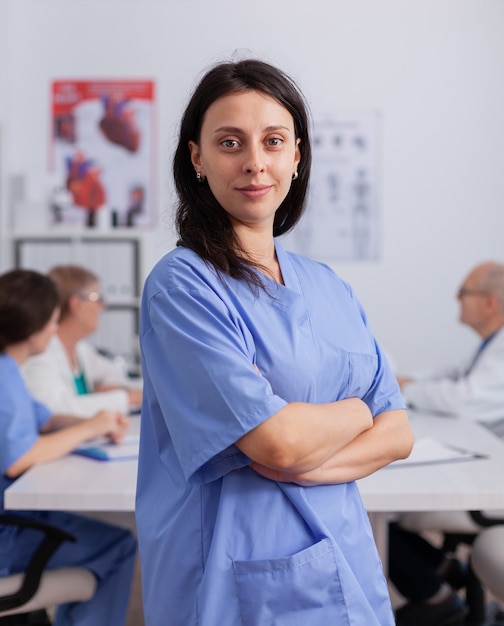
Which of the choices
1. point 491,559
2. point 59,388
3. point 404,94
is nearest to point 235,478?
point 491,559

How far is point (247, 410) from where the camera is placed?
1082 millimetres

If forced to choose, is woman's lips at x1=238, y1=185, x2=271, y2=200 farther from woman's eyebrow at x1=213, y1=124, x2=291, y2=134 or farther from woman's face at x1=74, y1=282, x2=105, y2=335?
woman's face at x1=74, y1=282, x2=105, y2=335

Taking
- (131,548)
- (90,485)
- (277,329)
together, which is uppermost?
(277,329)

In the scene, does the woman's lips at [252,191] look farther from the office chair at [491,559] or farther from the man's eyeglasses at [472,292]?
the man's eyeglasses at [472,292]

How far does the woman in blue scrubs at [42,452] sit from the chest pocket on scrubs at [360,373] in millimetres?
1020

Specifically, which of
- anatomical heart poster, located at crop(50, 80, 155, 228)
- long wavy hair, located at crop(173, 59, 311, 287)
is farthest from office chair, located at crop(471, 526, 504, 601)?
anatomical heart poster, located at crop(50, 80, 155, 228)

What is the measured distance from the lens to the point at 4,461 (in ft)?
6.47

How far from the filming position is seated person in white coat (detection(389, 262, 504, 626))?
2.49 meters

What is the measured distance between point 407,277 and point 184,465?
3725mm

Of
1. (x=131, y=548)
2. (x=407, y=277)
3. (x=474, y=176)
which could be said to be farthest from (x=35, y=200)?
(x=131, y=548)

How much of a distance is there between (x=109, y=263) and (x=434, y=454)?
261 cm

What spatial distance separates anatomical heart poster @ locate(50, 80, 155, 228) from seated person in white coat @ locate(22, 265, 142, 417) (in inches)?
54.1

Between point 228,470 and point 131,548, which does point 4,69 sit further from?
point 228,470

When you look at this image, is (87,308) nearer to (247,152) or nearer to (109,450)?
(109,450)
